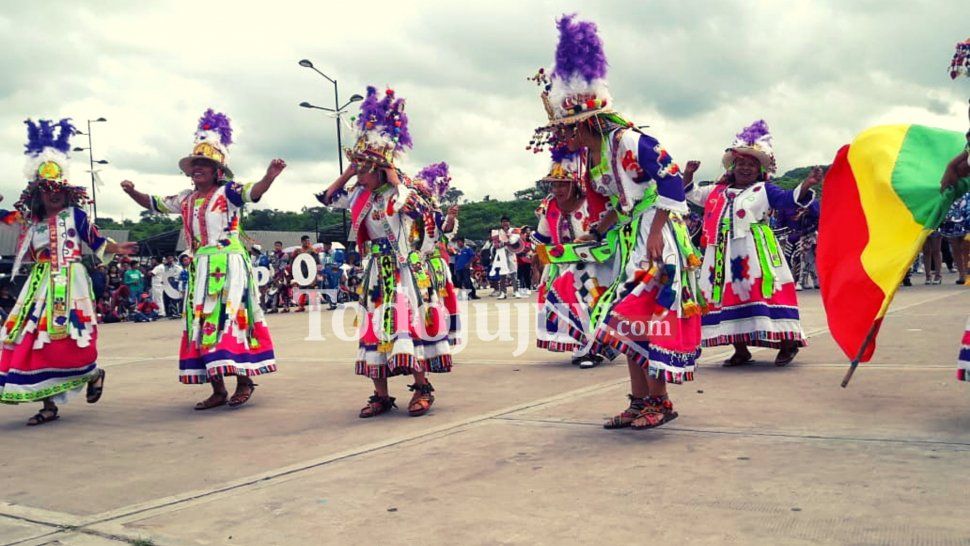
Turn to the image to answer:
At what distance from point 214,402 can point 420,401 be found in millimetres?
1720

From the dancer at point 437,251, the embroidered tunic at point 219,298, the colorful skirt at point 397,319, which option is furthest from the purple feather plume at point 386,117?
the embroidered tunic at point 219,298

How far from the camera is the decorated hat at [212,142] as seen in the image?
6133mm

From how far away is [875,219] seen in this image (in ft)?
13.9

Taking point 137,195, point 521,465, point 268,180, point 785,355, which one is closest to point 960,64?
point 521,465

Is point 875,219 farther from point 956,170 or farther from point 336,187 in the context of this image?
Answer: point 336,187

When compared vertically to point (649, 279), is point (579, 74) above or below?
above

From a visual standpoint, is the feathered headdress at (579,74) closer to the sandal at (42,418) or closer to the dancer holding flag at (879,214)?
the dancer holding flag at (879,214)

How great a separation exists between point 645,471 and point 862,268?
1633 mm

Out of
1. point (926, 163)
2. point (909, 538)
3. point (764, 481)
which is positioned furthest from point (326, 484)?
point (926, 163)

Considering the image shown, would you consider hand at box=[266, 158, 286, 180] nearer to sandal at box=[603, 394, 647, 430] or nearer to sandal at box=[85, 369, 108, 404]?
sandal at box=[85, 369, 108, 404]

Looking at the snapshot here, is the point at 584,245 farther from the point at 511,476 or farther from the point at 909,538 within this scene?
the point at 909,538

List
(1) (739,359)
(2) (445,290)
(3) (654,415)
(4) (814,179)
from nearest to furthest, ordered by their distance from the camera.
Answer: (3) (654,415) → (2) (445,290) → (4) (814,179) → (1) (739,359)

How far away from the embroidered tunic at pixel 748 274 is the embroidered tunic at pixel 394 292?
245 cm


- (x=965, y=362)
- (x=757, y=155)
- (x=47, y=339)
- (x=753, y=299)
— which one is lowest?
(x=965, y=362)
